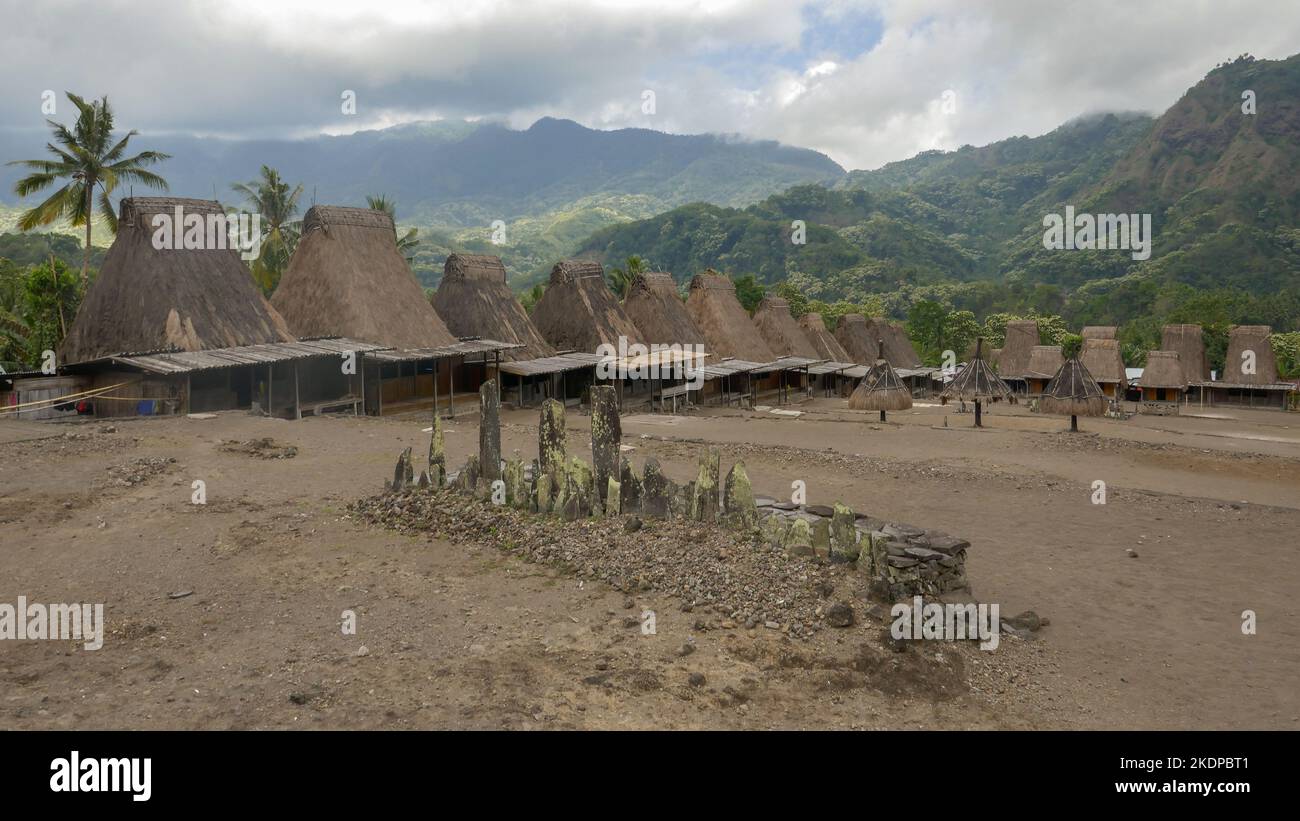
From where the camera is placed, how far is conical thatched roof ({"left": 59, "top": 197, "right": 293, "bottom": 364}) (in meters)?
20.3

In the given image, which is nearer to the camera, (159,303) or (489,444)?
(489,444)

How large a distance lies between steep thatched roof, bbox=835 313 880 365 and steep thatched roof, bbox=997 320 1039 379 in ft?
24.1

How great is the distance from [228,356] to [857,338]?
38.7 metres

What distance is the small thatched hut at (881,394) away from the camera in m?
26.2

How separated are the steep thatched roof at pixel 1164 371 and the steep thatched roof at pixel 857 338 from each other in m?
14.4

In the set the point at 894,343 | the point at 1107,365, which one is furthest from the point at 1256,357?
the point at 894,343

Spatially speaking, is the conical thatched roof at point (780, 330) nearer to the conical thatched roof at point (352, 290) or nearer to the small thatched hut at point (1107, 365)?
the small thatched hut at point (1107, 365)

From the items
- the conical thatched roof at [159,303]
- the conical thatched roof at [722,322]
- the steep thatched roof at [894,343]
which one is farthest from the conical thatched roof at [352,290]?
the steep thatched roof at [894,343]

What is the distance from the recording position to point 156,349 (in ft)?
65.2

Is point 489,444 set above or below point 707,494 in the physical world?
above

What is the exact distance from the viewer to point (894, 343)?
5238cm

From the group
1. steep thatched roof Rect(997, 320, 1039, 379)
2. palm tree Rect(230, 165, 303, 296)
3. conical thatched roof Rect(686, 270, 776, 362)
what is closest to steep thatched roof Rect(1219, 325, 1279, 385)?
steep thatched roof Rect(997, 320, 1039, 379)

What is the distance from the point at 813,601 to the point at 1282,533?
8.88m

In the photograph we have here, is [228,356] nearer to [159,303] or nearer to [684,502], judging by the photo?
[159,303]
